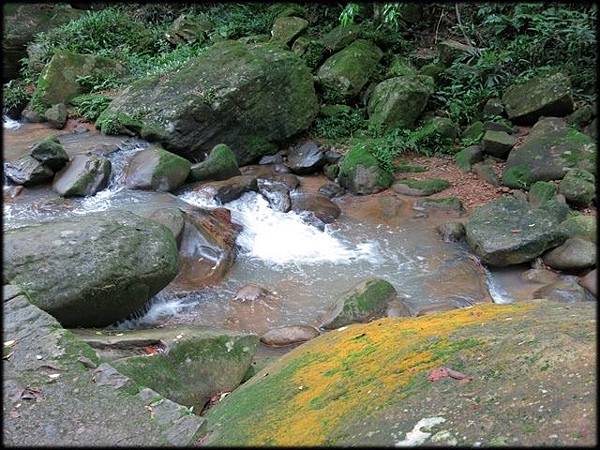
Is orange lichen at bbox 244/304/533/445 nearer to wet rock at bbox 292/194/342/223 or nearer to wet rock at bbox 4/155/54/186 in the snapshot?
wet rock at bbox 292/194/342/223

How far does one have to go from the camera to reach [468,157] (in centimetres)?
1012

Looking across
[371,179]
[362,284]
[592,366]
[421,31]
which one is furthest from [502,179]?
[592,366]

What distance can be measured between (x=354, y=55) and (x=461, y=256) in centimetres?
626

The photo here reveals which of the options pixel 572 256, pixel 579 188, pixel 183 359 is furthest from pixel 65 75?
pixel 572 256

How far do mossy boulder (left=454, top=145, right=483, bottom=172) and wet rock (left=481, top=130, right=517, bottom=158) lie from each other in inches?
5.7

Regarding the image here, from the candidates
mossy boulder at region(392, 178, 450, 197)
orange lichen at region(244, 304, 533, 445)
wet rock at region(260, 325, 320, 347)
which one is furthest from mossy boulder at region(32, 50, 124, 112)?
orange lichen at region(244, 304, 533, 445)

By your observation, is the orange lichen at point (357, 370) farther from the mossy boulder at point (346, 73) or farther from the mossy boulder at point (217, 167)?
the mossy boulder at point (346, 73)

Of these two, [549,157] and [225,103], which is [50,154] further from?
[549,157]

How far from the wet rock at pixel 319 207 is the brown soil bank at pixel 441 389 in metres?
5.34

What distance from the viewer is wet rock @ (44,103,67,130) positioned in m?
11.2

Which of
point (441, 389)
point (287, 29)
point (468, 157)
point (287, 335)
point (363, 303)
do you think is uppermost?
point (287, 29)

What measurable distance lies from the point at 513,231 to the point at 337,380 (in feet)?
16.7

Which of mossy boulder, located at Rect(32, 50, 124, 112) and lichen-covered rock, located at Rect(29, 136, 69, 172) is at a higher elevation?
mossy boulder, located at Rect(32, 50, 124, 112)

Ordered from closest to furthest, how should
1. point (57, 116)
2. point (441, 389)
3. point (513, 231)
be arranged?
point (441, 389)
point (513, 231)
point (57, 116)
